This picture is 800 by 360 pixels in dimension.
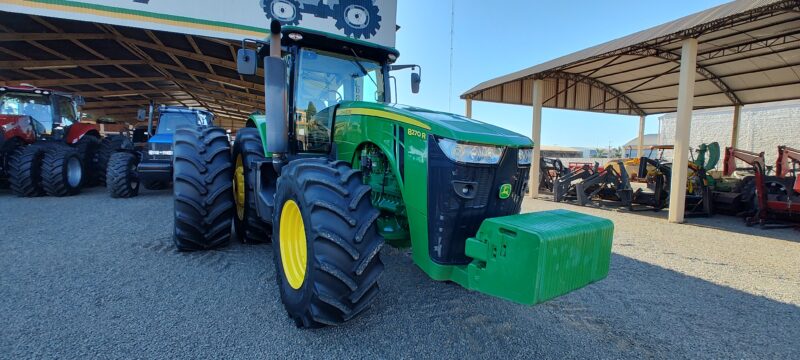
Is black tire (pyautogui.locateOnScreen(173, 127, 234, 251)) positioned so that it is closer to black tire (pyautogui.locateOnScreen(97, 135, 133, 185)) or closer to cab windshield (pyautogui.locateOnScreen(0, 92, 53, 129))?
black tire (pyautogui.locateOnScreen(97, 135, 133, 185))

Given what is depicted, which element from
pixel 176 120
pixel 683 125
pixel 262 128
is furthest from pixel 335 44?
pixel 176 120

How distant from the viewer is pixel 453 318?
112 inches

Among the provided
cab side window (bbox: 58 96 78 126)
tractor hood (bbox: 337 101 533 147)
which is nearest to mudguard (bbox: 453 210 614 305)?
tractor hood (bbox: 337 101 533 147)

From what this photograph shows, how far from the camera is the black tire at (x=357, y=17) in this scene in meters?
11.4

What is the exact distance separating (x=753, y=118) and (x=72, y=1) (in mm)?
32393

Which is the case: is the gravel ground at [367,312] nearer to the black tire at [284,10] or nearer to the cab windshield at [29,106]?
the cab windshield at [29,106]

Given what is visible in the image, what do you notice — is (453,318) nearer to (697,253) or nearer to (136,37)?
(697,253)

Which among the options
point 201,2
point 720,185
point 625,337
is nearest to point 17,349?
point 625,337

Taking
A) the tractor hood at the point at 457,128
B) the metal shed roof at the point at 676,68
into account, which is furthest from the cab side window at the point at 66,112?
the metal shed roof at the point at 676,68

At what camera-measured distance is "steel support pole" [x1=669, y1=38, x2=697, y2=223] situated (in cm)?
736

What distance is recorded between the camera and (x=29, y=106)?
8.84 meters

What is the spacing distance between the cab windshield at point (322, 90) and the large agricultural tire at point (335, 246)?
1.24 m

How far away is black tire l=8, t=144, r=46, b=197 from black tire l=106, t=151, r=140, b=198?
126 cm

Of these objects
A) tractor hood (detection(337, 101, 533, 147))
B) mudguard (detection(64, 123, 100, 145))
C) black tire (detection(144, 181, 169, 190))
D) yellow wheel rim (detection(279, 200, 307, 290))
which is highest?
mudguard (detection(64, 123, 100, 145))
